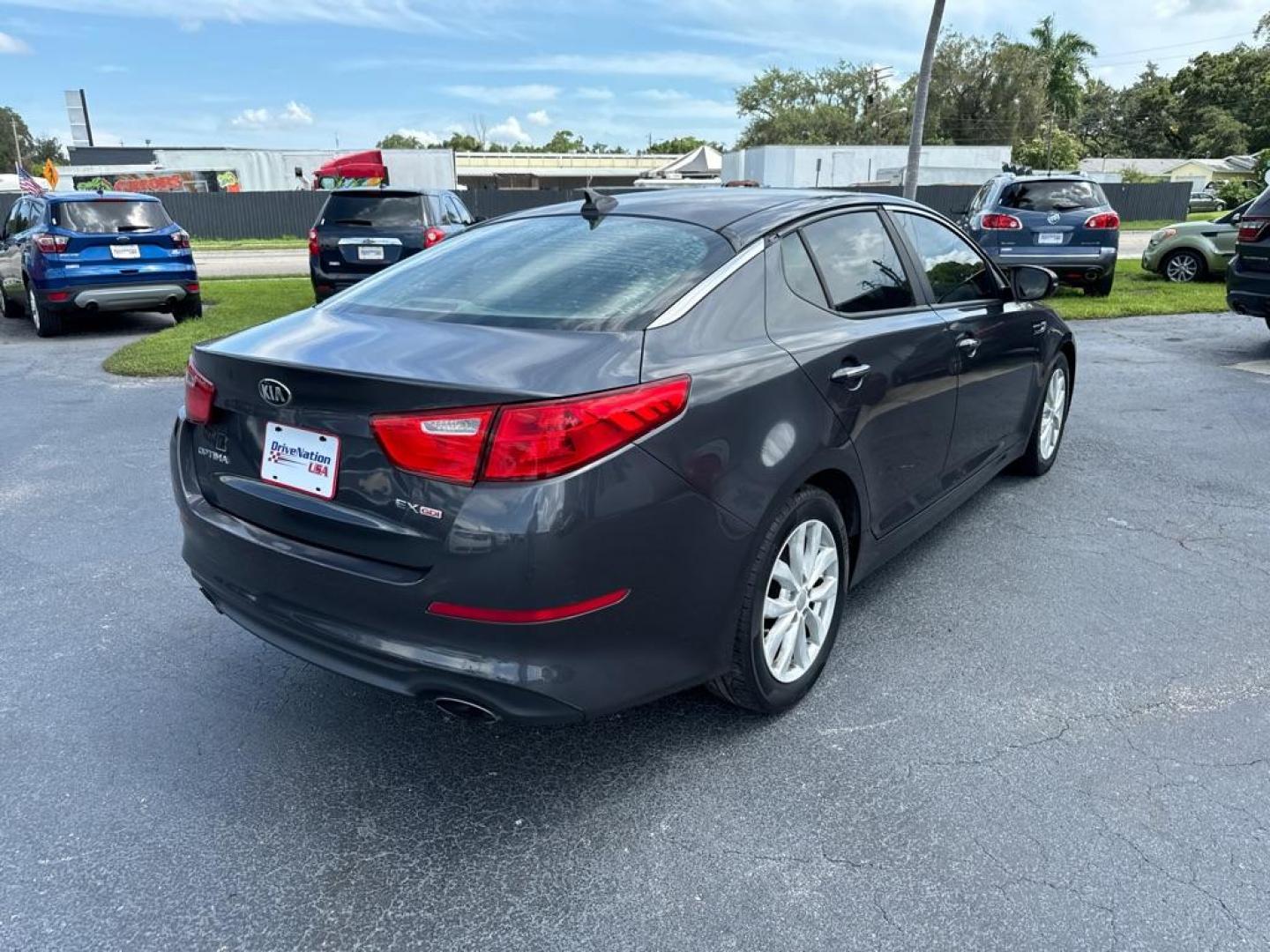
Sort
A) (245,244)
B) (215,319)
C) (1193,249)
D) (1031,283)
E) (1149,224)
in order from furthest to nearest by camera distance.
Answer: (1149,224)
(245,244)
(1193,249)
(215,319)
(1031,283)

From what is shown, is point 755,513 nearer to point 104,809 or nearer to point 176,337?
point 104,809

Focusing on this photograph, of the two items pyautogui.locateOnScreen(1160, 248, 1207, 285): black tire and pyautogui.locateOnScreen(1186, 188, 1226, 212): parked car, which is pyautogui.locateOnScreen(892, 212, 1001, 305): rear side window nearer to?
pyautogui.locateOnScreen(1160, 248, 1207, 285): black tire

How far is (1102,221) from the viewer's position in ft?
39.9

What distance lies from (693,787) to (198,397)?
1.84 meters

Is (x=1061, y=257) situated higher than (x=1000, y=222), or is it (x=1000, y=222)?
(x=1000, y=222)

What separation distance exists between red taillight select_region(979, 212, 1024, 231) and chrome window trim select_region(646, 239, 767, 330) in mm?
10784

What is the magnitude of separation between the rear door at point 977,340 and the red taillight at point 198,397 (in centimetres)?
266

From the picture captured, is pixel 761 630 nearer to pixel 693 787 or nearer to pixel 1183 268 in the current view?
pixel 693 787

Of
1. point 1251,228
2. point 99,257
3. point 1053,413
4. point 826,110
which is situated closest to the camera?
point 1053,413

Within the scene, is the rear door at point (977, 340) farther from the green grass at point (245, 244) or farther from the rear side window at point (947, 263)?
the green grass at point (245, 244)

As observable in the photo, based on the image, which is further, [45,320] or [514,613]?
[45,320]

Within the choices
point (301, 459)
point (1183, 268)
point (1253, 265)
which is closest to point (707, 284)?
point (301, 459)

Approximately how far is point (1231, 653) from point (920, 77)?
49.2 feet

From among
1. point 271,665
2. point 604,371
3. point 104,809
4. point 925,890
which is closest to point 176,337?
point 271,665
